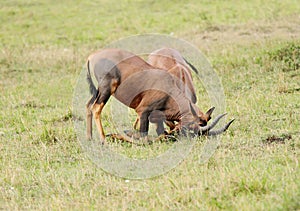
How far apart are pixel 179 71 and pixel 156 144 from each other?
1.43m

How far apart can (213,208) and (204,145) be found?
2.21m

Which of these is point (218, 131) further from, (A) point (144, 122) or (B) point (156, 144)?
(A) point (144, 122)

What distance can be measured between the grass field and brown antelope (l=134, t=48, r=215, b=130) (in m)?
0.39

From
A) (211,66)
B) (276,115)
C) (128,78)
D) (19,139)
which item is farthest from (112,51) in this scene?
(211,66)

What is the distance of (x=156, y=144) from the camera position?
7.75 m

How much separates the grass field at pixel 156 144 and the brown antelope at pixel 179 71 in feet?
1.28

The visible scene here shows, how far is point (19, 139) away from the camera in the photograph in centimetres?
847

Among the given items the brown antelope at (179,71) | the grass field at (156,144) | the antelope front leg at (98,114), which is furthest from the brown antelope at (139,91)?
the grass field at (156,144)

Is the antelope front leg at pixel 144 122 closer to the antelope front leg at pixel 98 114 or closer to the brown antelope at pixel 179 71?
the brown antelope at pixel 179 71

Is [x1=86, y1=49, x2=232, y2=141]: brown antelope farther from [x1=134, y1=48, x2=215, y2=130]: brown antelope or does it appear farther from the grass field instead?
the grass field

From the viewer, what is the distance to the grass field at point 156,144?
576 centimetres

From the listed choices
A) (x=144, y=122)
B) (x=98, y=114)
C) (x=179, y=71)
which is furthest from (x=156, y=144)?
(x=179, y=71)

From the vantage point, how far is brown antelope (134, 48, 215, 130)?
8000 mm

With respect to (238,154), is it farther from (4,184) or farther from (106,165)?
(4,184)
